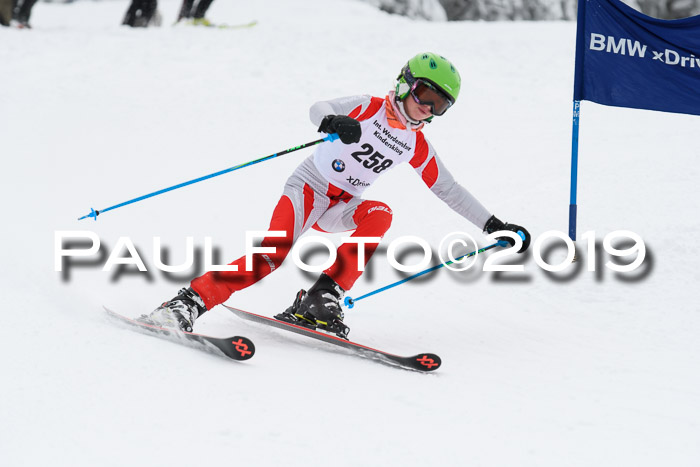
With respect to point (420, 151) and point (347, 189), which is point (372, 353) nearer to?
point (347, 189)

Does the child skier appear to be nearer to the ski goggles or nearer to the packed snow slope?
the ski goggles

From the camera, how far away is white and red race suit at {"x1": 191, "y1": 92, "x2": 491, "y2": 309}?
3.82 metres

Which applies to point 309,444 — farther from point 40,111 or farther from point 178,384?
point 40,111

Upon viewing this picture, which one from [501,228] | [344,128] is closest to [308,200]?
[344,128]

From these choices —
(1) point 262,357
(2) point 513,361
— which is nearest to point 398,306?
(2) point 513,361

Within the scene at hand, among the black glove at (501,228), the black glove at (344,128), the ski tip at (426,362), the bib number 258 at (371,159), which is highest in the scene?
the black glove at (344,128)

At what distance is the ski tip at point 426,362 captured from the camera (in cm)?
337

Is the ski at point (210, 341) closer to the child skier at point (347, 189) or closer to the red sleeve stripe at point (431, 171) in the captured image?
the child skier at point (347, 189)

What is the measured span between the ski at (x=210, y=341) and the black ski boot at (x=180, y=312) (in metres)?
0.04

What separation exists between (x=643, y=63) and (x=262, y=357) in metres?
3.71

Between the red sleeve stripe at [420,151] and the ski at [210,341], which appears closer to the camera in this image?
the ski at [210,341]

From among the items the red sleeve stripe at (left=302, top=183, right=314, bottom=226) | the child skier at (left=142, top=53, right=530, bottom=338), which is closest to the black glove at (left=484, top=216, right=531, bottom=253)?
the child skier at (left=142, top=53, right=530, bottom=338)

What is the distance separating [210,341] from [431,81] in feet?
5.81

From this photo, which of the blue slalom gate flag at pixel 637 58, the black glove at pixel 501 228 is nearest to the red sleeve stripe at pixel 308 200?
the black glove at pixel 501 228
